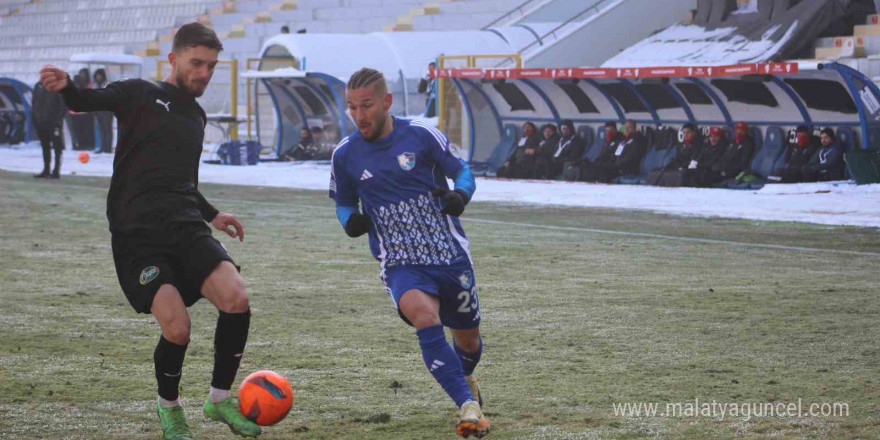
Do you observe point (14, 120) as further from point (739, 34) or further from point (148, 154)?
point (148, 154)

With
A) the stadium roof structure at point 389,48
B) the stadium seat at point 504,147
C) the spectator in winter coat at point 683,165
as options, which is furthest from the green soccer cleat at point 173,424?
the stadium roof structure at point 389,48

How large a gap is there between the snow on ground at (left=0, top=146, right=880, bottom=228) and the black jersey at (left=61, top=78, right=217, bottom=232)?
11.0 metres

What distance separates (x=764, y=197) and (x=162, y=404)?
14287 mm

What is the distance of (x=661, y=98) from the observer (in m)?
22.5

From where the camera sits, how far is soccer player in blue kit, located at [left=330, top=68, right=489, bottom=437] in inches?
222

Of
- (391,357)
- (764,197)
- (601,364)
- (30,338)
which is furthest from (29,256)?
(764,197)

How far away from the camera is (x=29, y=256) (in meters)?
12.3

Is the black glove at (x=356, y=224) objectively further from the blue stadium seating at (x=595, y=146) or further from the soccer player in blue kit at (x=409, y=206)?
the blue stadium seating at (x=595, y=146)

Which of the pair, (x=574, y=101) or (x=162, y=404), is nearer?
(x=162, y=404)

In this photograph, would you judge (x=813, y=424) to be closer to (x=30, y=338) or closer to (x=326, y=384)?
(x=326, y=384)

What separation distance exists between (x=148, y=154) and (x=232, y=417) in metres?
1.16

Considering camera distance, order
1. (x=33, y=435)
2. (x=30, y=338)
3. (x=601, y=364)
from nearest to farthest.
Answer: (x=33, y=435), (x=601, y=364), (x=30, y=338)

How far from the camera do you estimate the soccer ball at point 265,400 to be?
5.45 meters

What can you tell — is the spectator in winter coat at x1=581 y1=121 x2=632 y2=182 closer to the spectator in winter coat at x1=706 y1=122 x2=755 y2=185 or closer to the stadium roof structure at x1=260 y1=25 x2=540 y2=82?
the spectator in winter coat at x1=706 y1=122 x2=755 y2=185
